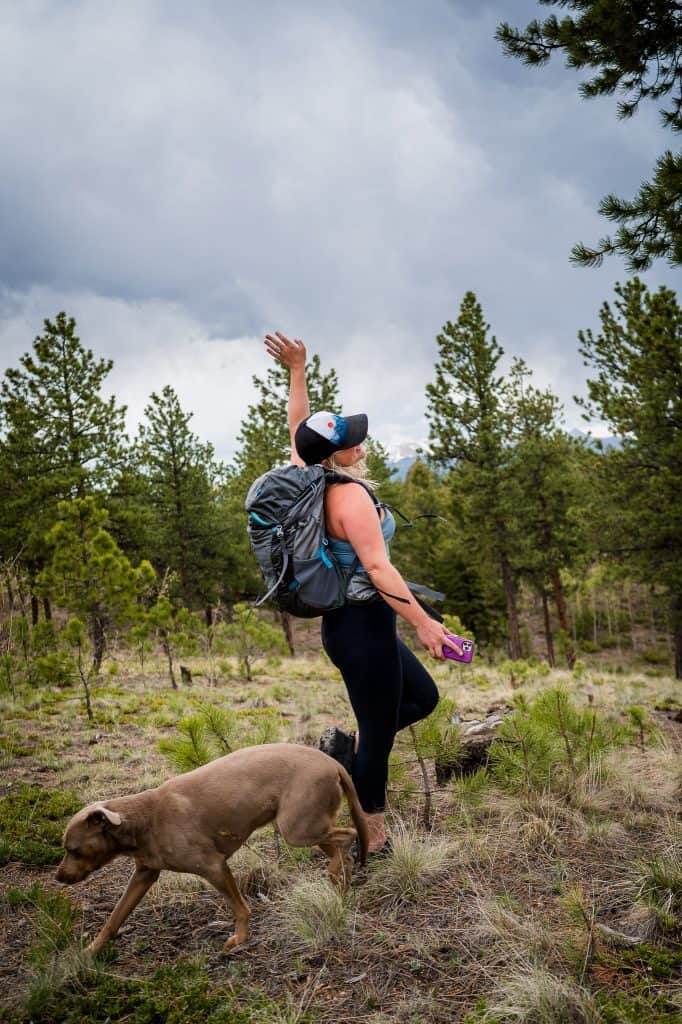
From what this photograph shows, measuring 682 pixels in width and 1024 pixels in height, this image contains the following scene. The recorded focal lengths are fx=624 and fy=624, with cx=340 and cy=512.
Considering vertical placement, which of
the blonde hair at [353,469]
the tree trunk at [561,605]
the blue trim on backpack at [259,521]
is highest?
the blonde hair at [353,469]

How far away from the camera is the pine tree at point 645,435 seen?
→ 1584 centimetres

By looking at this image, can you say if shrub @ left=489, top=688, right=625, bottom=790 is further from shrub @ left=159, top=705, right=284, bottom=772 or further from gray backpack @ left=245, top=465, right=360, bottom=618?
gray backpack @ left=245, top=465, right=360, bottom=618

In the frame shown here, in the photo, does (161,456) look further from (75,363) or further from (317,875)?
(317,875)

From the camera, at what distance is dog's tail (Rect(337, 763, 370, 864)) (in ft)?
9.11

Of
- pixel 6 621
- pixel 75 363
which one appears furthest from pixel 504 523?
pixel 6 621

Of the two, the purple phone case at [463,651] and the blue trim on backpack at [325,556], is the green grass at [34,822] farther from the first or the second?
the purple phone case at [463,651]

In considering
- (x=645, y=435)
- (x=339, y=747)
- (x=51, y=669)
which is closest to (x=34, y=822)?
(x=339, y=747)

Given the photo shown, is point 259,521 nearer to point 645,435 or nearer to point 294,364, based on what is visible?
point 294,364

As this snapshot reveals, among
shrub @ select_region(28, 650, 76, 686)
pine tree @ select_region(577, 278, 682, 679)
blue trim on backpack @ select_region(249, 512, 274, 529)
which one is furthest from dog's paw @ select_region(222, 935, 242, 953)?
pine tree @ select_region(577, 278, 682, 679)

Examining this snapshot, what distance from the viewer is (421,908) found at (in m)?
2.71

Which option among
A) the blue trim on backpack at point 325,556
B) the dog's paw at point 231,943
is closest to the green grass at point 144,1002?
the dog's paw at point 231,943

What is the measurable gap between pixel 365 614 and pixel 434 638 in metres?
0.38

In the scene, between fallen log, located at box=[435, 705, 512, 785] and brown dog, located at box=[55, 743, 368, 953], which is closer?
brown dog, located at box=[55, 743, 368, 953]

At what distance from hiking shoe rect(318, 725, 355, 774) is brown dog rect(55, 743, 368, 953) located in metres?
0.49
